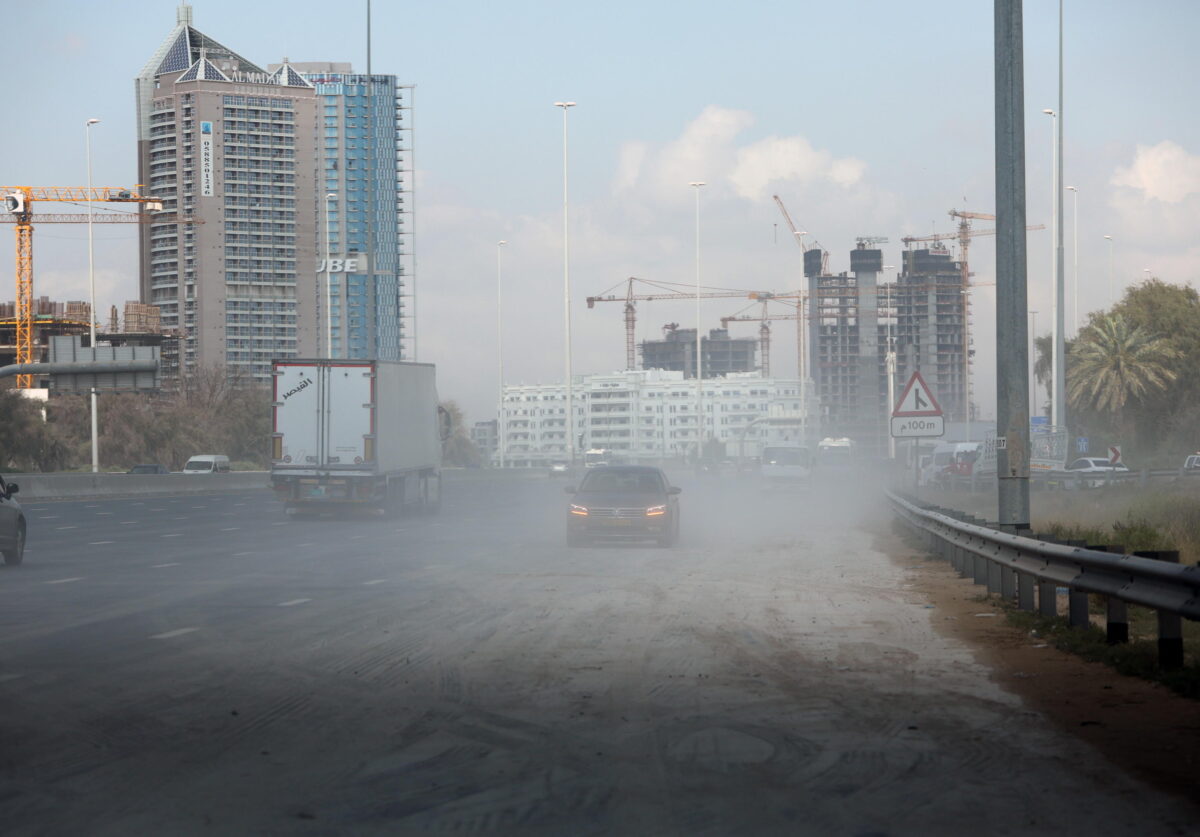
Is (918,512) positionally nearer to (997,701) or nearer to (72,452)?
(997,701)

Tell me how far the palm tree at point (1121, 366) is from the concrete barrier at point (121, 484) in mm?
40534

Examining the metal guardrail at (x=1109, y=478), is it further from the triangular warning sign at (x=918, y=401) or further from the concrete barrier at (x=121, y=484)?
the concrete barrier at (x=121, y=484)

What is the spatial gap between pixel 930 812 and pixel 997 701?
299 centimetres

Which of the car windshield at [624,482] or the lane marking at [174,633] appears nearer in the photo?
the lane marking at [174,633]

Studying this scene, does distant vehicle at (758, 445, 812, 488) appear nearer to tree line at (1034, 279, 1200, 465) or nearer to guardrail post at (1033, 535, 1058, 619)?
tree line at (1034, 279, 1200, 465)

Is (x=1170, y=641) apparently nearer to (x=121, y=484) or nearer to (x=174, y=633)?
(x=174, y=633)

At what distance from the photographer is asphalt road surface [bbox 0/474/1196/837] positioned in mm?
6070

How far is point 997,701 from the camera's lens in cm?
Result: 886

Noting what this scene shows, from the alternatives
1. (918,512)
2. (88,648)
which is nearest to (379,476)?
(918,512)

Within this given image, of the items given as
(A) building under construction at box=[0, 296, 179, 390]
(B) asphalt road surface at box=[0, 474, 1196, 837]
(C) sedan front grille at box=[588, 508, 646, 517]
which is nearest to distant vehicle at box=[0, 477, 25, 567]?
(B) asphalt road surface at box=[0, 474, 1196, 837]

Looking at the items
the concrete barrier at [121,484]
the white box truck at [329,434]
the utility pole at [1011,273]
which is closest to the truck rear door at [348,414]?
the white box truck at [329,434]

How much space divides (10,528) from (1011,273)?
14.3 m

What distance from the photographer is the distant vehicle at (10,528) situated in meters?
21.1

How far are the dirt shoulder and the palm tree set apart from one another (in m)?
61.8
